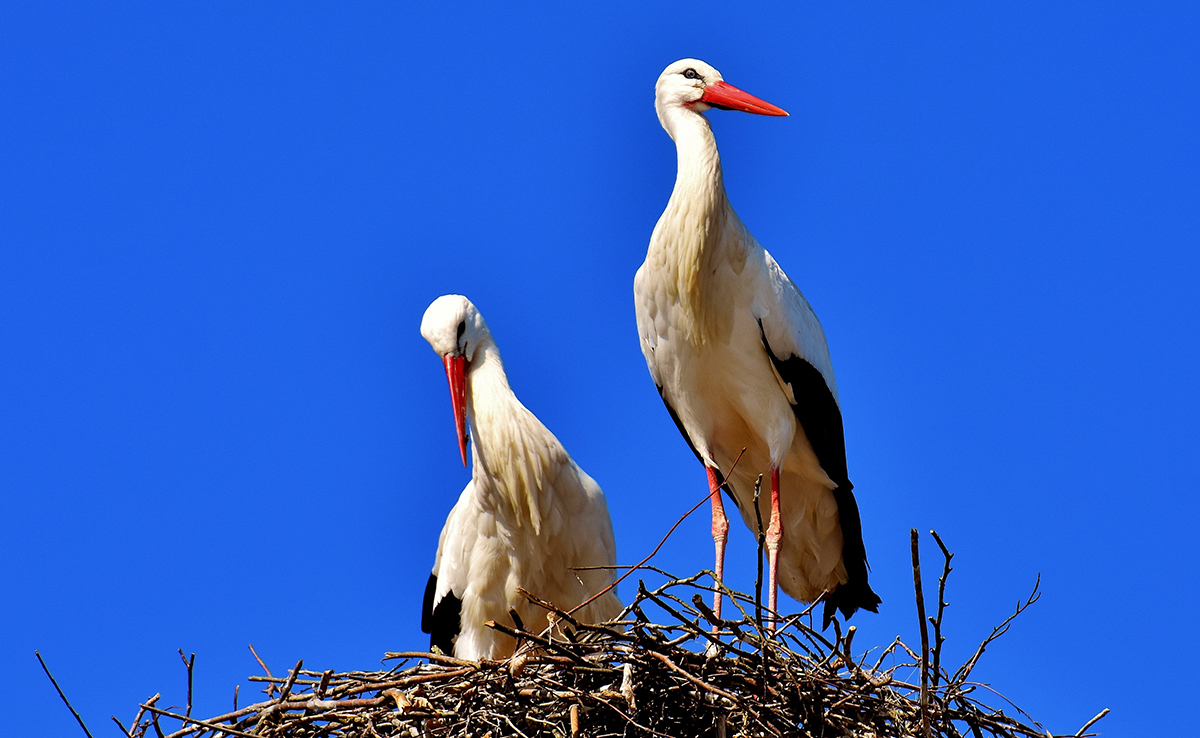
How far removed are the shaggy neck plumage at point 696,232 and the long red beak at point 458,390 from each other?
2.45 ft

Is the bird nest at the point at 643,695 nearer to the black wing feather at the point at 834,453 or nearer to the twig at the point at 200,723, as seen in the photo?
the twig at the point at 200,723

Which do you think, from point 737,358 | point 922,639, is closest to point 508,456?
point 737,358

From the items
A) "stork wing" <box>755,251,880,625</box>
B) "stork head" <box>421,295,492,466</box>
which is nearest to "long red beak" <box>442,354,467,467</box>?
"stork head" <box>421,295,492,466</box>

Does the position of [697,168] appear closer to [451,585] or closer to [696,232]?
[696,232]

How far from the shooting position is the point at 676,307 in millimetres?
4207

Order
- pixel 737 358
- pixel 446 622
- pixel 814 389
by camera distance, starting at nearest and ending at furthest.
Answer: pixel 737 358 → pixel 814 389 → pixel 446 622

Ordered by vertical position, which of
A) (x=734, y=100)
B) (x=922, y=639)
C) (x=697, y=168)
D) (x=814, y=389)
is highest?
(x=734, y=100)

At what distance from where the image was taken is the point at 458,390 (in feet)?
14.7

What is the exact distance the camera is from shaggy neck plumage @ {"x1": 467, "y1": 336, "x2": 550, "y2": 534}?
4.29 meters

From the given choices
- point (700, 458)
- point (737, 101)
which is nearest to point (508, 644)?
point (700, 458)

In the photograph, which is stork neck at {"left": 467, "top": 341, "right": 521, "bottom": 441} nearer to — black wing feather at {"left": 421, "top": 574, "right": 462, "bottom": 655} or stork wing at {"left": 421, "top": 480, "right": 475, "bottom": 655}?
stork wing at {"left": 421, "top": 480, "right": 475, "bottom": 655}

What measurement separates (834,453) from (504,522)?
108cm

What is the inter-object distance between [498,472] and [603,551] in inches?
16.8

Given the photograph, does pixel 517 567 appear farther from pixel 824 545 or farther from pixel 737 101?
pixel 737 101
